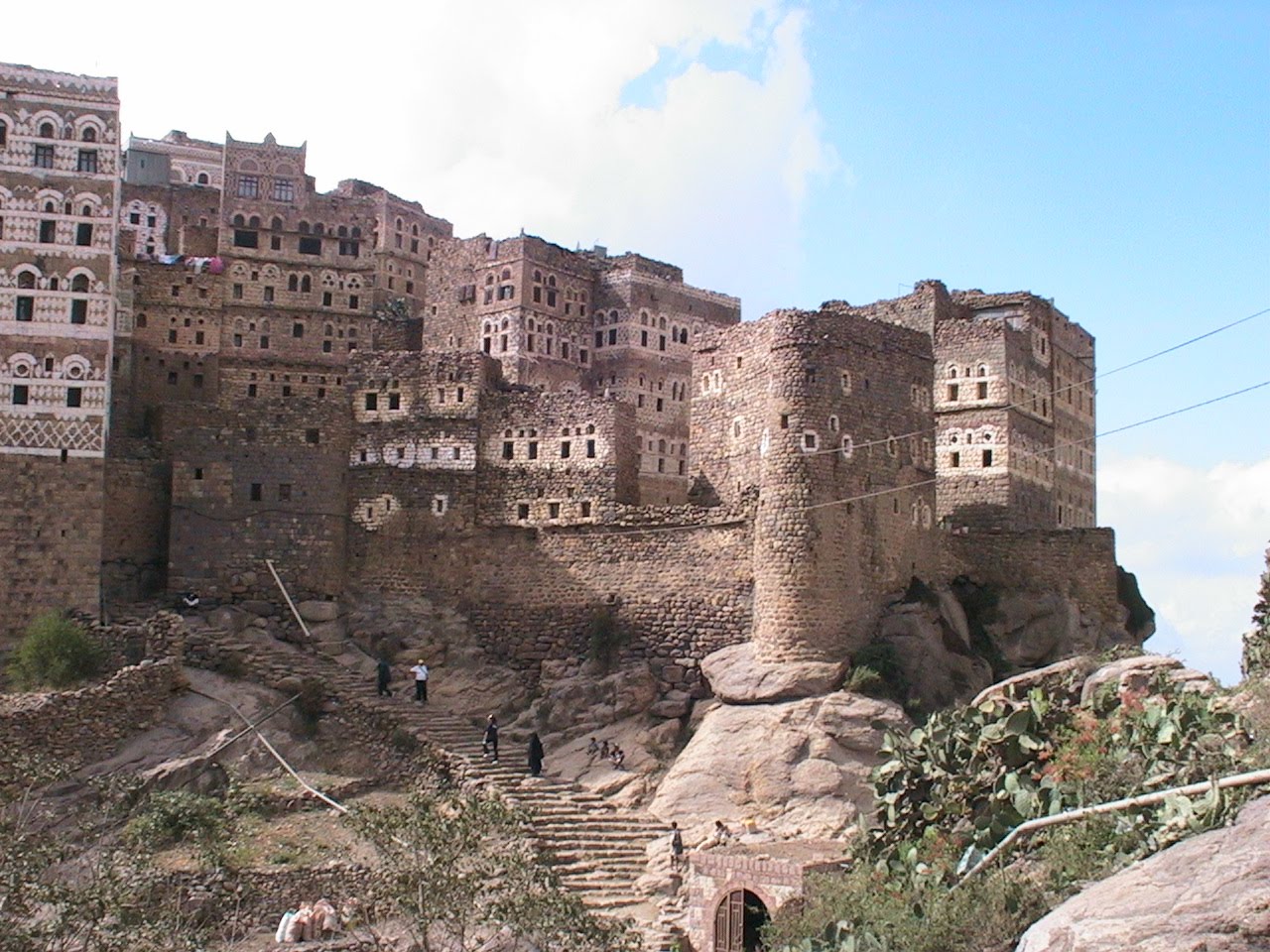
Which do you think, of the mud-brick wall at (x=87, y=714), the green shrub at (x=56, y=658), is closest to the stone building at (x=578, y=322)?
the green shrub at (x=56, y=658)

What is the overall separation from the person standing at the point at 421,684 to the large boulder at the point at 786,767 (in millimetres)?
6957

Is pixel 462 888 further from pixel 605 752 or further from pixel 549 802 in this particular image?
pixel 605 752

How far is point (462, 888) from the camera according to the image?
25.8 m

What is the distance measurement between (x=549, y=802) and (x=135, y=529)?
1458 cm

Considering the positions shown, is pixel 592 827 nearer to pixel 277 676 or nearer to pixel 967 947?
pixel 277 676

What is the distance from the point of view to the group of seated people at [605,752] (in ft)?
125

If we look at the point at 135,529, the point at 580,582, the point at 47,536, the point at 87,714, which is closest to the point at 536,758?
the point at 580,582

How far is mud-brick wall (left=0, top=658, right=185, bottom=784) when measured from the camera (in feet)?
124

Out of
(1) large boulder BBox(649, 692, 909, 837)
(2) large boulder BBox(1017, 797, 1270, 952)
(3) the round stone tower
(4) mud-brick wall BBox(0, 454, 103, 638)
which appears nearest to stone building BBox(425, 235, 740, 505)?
(4) mud-brick wall BBox(0, 454, 103, 638)

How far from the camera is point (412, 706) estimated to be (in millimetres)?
40656

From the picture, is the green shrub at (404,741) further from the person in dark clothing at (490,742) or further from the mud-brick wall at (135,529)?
the mud-brick wall at (135,529)

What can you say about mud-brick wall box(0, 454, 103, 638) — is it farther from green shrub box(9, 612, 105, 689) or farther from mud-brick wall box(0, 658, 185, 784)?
mud-brick wall box(0, 658, 185, 784)

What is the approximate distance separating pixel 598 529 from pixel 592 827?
9.81 meters

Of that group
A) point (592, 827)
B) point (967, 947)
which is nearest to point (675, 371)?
point (592, 827)
